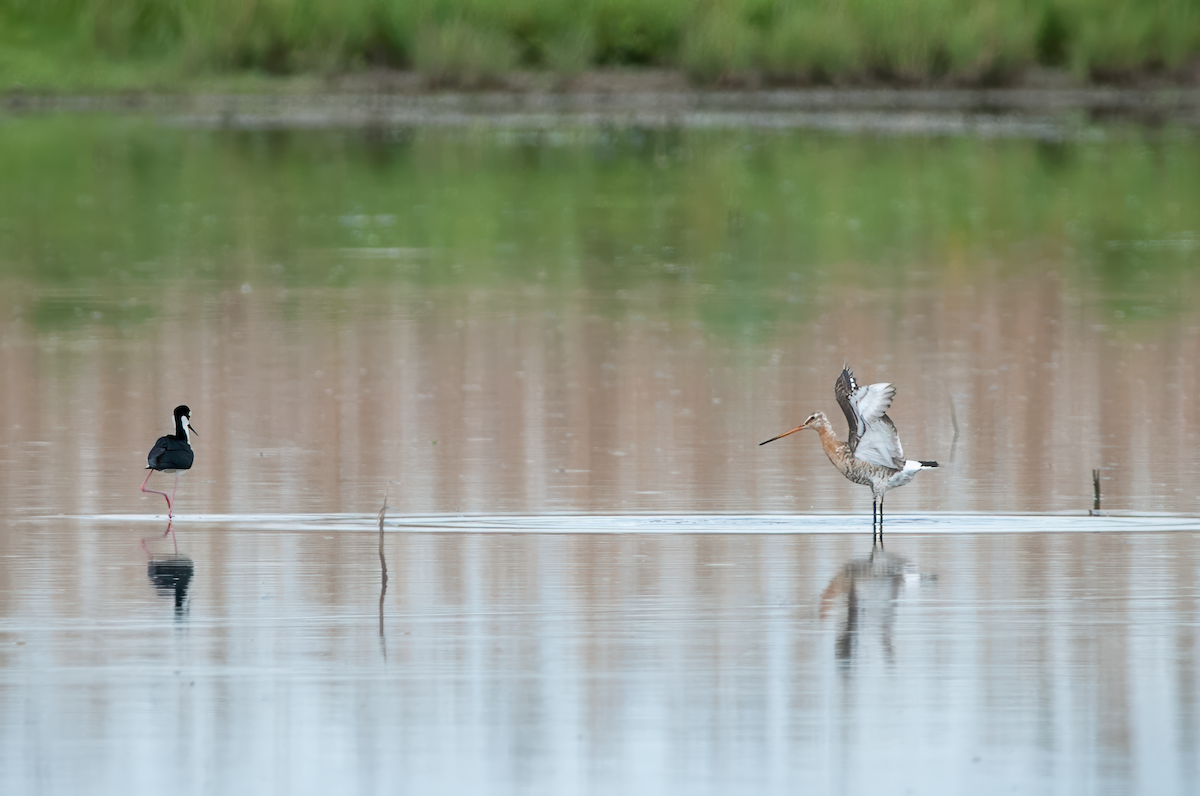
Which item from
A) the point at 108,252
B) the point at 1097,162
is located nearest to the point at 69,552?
the point at 108,252

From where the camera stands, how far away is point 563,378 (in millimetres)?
15320

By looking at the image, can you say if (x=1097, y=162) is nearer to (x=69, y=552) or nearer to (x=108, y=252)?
(x=108, y=252)

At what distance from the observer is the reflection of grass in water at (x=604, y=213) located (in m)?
22.5

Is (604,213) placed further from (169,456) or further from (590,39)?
(590,39)

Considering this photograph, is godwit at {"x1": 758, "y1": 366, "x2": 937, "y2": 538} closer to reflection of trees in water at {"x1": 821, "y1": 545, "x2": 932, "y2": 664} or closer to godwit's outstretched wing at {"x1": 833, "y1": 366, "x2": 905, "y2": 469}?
godwit's outstretched wing at {"x1": 833, "y1": 366, "x2": 905, "y2": 469}

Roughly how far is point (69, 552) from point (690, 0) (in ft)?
168

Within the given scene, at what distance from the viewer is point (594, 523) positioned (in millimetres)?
10336

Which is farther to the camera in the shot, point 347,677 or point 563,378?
point 563,378

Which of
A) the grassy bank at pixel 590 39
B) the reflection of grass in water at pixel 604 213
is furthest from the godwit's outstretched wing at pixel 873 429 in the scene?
the grassy bank at pixel 590 39

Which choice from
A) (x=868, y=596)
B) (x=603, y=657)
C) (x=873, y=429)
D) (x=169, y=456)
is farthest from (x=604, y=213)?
(x=603, y=657)

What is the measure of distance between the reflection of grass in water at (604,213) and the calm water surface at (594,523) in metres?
0.21

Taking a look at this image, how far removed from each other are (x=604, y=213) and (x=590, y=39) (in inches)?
1245

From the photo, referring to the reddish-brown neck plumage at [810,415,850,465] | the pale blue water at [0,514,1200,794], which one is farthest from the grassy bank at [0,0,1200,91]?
the pale blue water at [0,514,1200,794]

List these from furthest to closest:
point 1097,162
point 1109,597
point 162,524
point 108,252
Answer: point 1097,162 → point 108,252 → point 162,524 → point 1109,597
